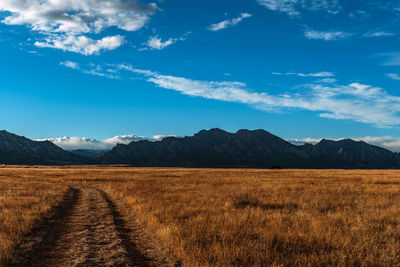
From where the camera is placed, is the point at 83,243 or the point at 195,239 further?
the point at 83,243

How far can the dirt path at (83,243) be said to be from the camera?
6.93 metres

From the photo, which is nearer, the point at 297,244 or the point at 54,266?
the point at 54,266

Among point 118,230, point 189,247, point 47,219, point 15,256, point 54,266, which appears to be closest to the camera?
point 54,266

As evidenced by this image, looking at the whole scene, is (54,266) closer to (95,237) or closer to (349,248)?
(95,237)

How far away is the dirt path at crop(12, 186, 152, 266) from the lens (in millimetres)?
6934

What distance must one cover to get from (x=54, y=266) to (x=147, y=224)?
456 cm

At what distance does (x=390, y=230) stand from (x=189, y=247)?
6.92m

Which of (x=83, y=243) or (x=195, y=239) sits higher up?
(x=195, y=239)

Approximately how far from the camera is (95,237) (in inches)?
360

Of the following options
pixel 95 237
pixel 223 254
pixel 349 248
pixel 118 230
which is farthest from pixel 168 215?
pixel 349 248

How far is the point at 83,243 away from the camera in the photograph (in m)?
8.46

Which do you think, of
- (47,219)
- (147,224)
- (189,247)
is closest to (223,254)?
(189,247)

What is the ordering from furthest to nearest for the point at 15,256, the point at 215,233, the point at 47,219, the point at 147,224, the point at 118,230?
the point at 47,219
the point at 147,224
the point at 118,230
the point at 215,233
the point at 15,256

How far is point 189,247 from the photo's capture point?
7574 millimetres
